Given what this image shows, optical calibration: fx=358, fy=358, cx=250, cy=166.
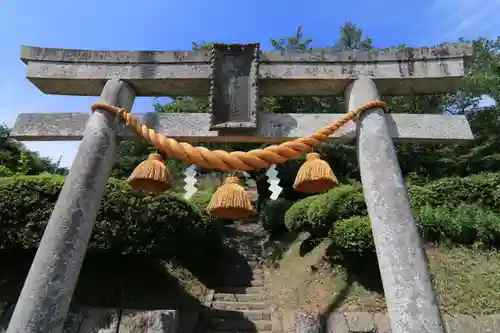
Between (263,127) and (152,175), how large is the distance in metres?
1.29

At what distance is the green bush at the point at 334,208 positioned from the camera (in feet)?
26.0

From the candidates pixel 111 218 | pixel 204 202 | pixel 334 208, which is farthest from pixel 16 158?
pixel 334 208

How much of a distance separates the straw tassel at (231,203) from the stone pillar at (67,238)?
1.15 metres

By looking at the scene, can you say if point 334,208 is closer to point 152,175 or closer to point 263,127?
point 263,127

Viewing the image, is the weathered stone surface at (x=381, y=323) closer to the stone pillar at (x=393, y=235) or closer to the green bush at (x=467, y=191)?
the stone pillar at (x=393, y=235)

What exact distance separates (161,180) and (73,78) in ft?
5.76

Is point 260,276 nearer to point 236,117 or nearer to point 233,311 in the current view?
point 233,311

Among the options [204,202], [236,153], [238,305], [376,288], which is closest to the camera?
[236,153]

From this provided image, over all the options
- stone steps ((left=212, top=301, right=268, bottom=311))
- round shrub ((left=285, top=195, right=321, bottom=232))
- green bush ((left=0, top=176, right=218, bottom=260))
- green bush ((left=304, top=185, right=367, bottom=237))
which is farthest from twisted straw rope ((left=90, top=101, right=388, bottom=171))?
round shrub ((left=285, top=195, right=321, bottom=232))

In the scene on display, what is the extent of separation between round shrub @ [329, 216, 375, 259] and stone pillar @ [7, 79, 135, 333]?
4849 mm

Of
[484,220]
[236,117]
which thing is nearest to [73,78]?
[236,117]

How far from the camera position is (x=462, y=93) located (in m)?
17.8

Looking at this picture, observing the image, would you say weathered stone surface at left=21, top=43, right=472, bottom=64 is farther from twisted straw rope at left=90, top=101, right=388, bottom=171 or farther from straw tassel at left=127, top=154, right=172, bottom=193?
straw tassel at left=127, top=154, right=172, bottom=193

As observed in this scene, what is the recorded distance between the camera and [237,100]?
13.0 feet
